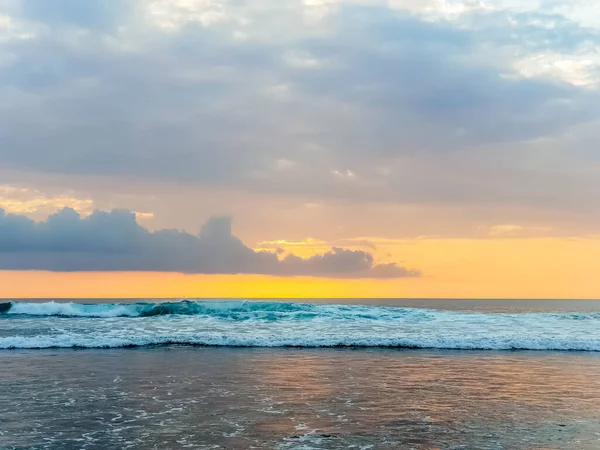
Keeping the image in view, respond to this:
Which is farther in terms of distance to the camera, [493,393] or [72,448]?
[493,393]

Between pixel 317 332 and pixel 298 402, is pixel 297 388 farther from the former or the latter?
pixel 317 332

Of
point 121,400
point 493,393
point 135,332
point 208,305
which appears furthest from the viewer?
point 208,305

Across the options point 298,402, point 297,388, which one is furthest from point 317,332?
point 298,402

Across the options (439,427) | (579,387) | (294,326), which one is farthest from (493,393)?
(294,326)

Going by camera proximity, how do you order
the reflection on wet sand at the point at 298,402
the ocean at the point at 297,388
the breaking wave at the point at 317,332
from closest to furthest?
the reflection on wet sand at the point at 298,402 → the ocean at the point at 297,388 → the breaking wave at the point at 317,332

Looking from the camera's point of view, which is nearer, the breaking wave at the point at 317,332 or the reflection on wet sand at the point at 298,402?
the reflection on wet sand at the point at 298,402

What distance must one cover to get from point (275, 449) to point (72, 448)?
12.2ft

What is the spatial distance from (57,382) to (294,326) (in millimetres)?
19955

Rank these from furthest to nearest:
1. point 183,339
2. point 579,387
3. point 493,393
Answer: point 183,339 → point 579,387 → point 493,393

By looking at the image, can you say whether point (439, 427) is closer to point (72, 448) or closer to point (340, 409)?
point (340, 409)

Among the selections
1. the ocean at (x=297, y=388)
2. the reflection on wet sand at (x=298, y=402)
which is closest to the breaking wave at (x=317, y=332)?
the ocean at (x=297, y=388)

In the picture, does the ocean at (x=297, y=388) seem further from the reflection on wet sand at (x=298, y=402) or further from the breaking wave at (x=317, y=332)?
the breaking wave at (x=317, y=332)

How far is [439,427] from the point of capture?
1102 centimetres

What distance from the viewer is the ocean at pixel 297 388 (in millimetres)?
10391
